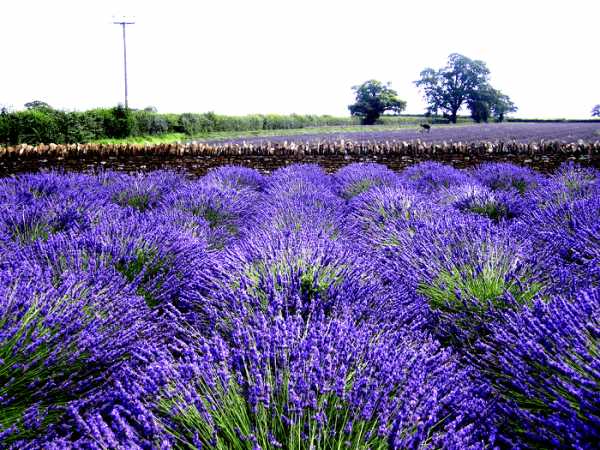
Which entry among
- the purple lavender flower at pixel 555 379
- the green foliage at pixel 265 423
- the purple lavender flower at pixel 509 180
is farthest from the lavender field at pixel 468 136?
the green foliage at pixel 265 423

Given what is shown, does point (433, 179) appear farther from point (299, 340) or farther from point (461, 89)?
point (461, 89)

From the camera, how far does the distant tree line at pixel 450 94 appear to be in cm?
5731

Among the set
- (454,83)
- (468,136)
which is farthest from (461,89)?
(468,136)

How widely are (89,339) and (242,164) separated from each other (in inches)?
384

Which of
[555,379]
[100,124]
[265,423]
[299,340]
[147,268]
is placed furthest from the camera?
[100,124]

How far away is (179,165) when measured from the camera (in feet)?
34.9

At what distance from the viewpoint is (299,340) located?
66.2 inches

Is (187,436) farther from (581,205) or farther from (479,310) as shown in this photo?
(581,205)

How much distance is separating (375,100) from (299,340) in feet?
197

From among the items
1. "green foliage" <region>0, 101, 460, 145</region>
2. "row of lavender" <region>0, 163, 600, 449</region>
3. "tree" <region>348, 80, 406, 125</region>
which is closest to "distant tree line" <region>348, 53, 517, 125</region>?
"tree" <region>348, 80, 406, 125</region>

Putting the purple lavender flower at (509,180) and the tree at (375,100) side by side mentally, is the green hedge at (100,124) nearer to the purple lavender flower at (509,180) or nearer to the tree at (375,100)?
the purple lavender flower at (509,180)

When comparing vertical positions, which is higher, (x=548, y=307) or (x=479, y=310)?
(x=548, y=307)

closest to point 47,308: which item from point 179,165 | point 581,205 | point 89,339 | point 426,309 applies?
point 89,339

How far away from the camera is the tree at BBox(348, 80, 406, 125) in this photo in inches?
2297
